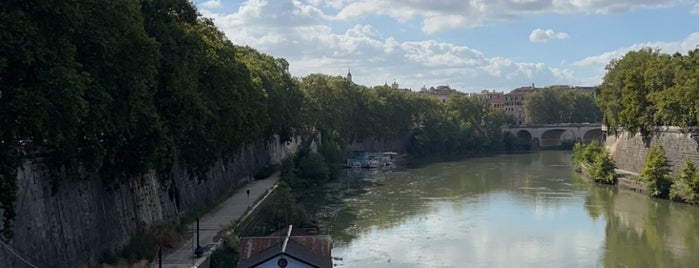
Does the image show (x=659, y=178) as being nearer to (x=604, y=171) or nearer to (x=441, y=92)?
(x=604, y=171)

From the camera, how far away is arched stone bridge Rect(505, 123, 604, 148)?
266ft

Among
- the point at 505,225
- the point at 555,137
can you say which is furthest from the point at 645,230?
the point at 555,137

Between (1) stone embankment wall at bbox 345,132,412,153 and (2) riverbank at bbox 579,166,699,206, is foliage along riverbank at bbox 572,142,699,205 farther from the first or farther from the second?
(1) stone embankment wall at bbox 345,132,412,153

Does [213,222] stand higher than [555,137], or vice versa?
[555,137]

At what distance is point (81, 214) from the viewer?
15.3m

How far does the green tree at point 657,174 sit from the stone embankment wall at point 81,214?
65.2 feet

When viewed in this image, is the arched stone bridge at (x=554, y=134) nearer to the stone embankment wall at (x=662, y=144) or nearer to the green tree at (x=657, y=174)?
the stone embankment wall at (x=662, y=144)

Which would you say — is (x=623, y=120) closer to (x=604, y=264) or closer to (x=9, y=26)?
(x=604, y=264)

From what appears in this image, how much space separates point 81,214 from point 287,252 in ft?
17.2

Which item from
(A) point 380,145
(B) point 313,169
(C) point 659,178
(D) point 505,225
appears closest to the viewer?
(D) point 505,225

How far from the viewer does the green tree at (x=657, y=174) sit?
31922mm

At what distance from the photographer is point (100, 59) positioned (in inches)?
538

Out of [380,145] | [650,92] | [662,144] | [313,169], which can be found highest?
[650,92]

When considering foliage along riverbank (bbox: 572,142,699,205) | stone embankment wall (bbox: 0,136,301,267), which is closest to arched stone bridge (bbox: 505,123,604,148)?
foliage along riverbank (bbox: 572,142,699,205)
